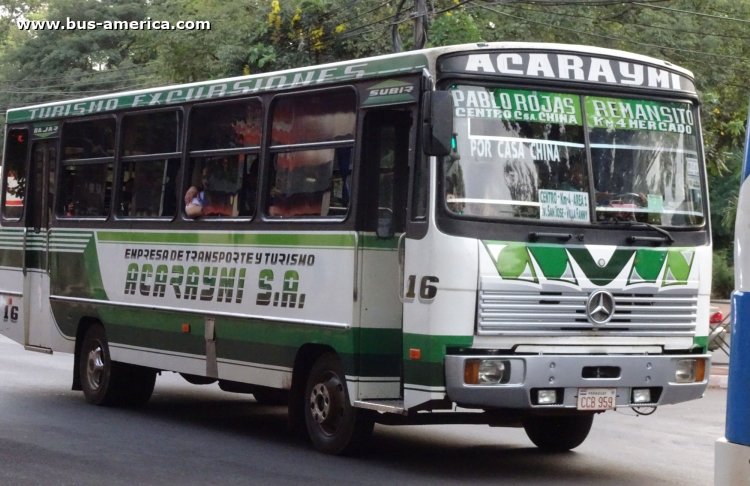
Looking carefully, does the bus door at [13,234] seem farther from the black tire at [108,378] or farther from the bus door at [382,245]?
the bus door at [382,245]

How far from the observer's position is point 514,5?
26.0m

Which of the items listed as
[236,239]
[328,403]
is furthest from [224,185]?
[328,403]

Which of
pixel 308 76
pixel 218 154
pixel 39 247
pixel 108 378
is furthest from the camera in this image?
pixel 39 247

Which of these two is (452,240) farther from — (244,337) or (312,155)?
(244,337)

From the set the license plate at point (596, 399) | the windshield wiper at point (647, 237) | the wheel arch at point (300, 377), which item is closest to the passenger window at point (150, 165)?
the wheel arch at point (300, 377)

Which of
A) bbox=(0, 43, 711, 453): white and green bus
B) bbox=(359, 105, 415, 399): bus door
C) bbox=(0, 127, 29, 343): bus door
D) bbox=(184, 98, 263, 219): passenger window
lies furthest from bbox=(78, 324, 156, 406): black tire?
bbox=(359, 105, 415, 399): bus door

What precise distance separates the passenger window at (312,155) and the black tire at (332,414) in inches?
48.3

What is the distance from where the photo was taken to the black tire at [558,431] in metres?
11.6

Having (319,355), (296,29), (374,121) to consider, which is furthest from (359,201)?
(296,29)

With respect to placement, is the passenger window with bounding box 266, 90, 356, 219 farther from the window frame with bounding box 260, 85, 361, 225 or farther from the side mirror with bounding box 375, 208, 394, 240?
the side mirror with bounding box 375, 208, 394, 240

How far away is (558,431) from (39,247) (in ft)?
21.4

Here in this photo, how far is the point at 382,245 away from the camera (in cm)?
1067

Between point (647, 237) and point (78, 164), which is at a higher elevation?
point (78, 164)

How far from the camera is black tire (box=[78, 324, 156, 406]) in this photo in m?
14.3
